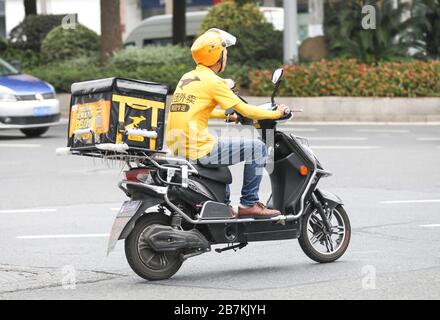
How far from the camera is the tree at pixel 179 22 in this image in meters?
32.2

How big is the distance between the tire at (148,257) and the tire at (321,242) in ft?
3.48

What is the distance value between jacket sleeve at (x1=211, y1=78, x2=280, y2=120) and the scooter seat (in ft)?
1.41

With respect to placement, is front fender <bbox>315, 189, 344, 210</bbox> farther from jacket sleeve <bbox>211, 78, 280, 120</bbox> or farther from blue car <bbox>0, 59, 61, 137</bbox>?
blue car <bbox>0, 59, 61, 137</bbox>

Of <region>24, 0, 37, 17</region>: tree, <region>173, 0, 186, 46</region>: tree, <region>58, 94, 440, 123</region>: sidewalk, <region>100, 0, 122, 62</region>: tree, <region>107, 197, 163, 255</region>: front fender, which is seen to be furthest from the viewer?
<region>24, 0, 37, 17</region>: tree

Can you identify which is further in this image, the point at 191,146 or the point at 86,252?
the point at 86,252

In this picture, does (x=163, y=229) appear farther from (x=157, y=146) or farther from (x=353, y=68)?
(x=353, y=68)

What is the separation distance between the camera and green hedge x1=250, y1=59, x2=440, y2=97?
25.0 meters

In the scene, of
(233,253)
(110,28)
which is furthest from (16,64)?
(233,253)

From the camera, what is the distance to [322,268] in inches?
340

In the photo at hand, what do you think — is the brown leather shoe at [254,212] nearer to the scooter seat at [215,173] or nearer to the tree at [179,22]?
the scooter seat at [215,173]

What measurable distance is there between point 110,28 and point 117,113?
Result: 2068cm

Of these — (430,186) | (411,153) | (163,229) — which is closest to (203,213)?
(163,229)

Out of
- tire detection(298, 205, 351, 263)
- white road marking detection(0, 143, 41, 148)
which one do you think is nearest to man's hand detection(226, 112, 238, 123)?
tire detection(298, 205, 351, 263)

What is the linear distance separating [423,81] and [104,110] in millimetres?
17956
